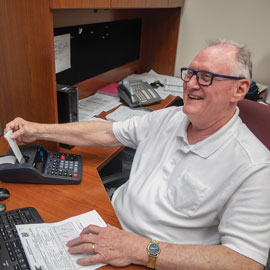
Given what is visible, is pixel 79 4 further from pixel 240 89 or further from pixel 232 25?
pixel 232 25

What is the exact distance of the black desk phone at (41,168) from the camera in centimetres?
111

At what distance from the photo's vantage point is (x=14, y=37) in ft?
4.09

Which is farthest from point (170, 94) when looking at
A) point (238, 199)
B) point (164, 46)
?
point (238, 199)

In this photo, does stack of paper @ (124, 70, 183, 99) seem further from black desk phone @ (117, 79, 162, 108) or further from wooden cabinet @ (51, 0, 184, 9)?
wooden cabinet @ (51, 0, 184, 9)

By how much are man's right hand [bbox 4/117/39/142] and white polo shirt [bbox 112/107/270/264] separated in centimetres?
47

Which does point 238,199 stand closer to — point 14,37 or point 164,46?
point 14,37

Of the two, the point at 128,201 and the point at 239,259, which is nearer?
the point at 239,259

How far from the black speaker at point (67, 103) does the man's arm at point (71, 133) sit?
7 cm

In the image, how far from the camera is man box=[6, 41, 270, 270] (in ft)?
2.79

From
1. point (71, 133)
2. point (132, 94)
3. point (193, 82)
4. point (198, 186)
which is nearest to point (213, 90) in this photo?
point (193, 82)

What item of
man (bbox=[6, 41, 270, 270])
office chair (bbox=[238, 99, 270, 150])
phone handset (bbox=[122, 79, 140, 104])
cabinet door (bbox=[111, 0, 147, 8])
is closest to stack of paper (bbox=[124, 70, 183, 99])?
phone handset (bbox=[122, 79, 140, 104])

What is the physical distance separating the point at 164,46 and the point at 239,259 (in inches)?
88.7

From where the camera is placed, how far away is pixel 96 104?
197 cm

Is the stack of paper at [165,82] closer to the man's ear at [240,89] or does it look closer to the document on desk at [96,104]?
the document on desk at [96,104]
